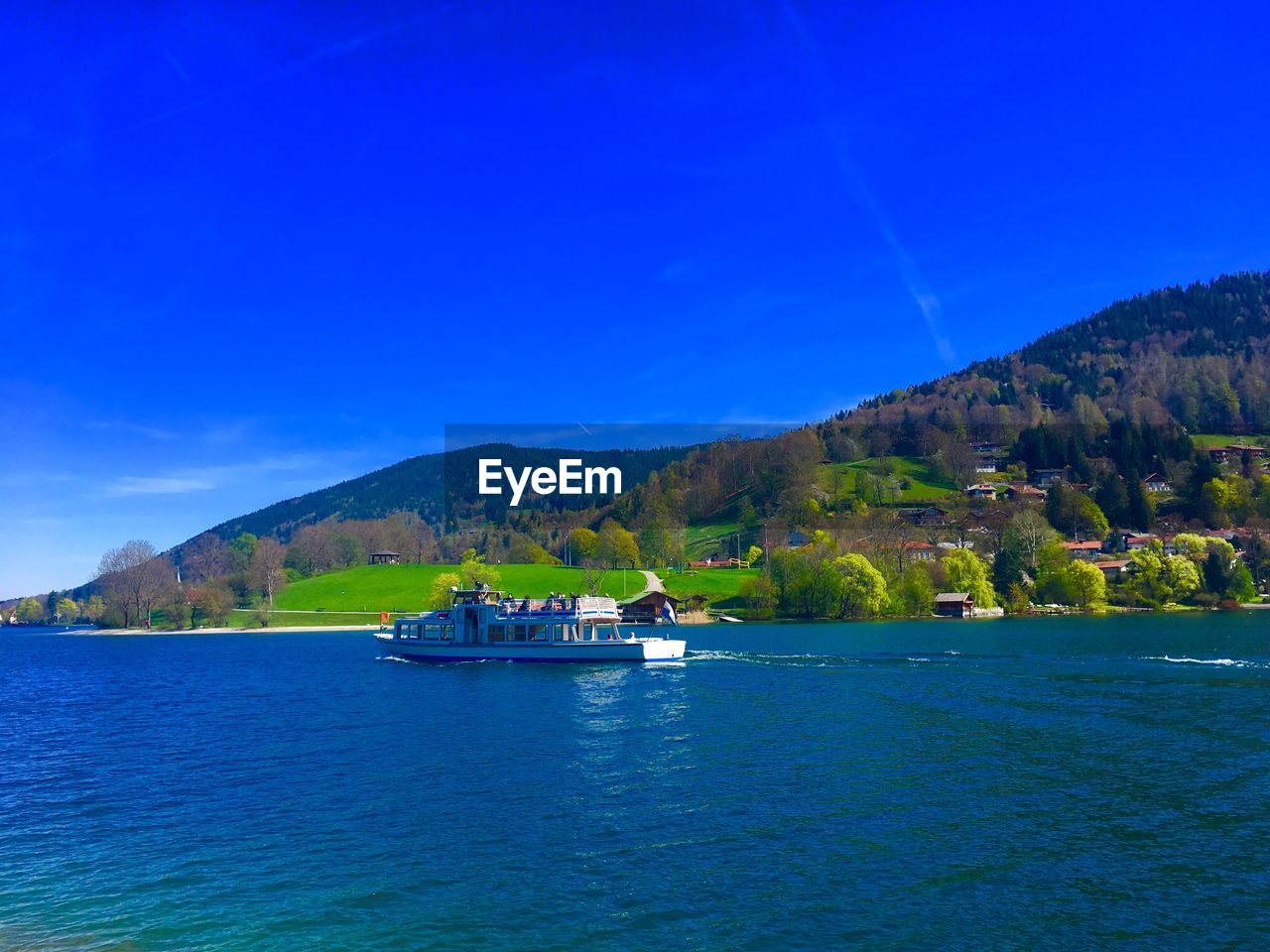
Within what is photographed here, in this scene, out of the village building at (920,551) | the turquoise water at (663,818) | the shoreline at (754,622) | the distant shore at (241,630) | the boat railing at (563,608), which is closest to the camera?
the turquoise water at (663,818)

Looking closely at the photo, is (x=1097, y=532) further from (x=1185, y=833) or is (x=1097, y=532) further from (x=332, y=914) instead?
(x=332, y=914)

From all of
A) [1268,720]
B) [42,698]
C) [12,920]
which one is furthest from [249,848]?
[42,698]

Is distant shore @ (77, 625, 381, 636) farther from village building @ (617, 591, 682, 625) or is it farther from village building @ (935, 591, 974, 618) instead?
village building @ (935, 591, 974, 618)

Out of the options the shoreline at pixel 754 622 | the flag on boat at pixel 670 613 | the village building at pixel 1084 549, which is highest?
the village building at pixel 1084 549

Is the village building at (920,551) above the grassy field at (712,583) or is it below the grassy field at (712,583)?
above

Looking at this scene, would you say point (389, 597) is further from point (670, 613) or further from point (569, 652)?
point (569, 652)

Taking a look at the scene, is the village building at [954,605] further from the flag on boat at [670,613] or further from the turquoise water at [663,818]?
the turquoise water at [663,818]

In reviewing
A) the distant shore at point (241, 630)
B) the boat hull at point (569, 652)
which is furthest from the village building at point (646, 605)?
the boat hull at point (569, 652)

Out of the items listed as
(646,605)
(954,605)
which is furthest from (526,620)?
(954,605)
